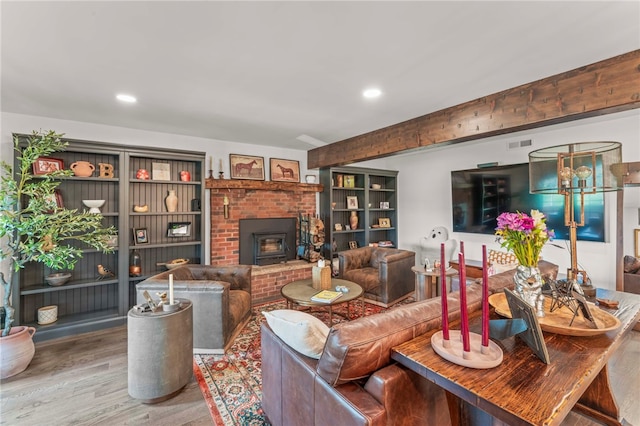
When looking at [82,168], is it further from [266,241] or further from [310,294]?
[310,294]

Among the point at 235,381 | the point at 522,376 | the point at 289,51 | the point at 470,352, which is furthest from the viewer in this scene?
the point at 235,381

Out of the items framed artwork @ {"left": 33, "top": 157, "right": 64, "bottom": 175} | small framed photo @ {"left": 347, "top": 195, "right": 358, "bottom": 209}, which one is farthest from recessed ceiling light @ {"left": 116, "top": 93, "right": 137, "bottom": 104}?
small framed photo @ {"left": 347, "top": 195, "right": 358, "bottom": 209}

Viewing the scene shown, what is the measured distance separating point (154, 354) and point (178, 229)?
2.18 m

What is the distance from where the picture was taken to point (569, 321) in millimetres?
1365

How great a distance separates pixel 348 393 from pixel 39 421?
216cm

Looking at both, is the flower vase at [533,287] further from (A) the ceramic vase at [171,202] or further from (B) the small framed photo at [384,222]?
(B) the small framed photo at [384,222]

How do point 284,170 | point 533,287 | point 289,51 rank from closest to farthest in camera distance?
1. point 533,287
2. point 289,51
3. point 284,170

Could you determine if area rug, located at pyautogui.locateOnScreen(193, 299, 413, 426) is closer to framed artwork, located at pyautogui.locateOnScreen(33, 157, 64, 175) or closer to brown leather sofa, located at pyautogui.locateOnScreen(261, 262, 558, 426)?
brown leather sofa, located at pyautogui.locateOnScreen(261, 262, 558, 426)

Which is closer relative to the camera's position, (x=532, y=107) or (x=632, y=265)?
(x=532, y=107)

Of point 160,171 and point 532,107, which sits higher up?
point 532,107

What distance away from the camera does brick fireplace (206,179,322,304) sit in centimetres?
411

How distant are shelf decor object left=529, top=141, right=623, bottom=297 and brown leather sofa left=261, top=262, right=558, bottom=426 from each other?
4.08 ft

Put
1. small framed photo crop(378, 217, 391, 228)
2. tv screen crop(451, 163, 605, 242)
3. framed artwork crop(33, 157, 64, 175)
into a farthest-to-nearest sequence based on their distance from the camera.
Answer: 1. small framed photo crop(378, 217, 391, 228)
2. tv screen crop(451, 163, 605, 242)
3. framed artwork crop(33, 157, 64, 175)

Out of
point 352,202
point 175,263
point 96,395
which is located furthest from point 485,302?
point 352,202
